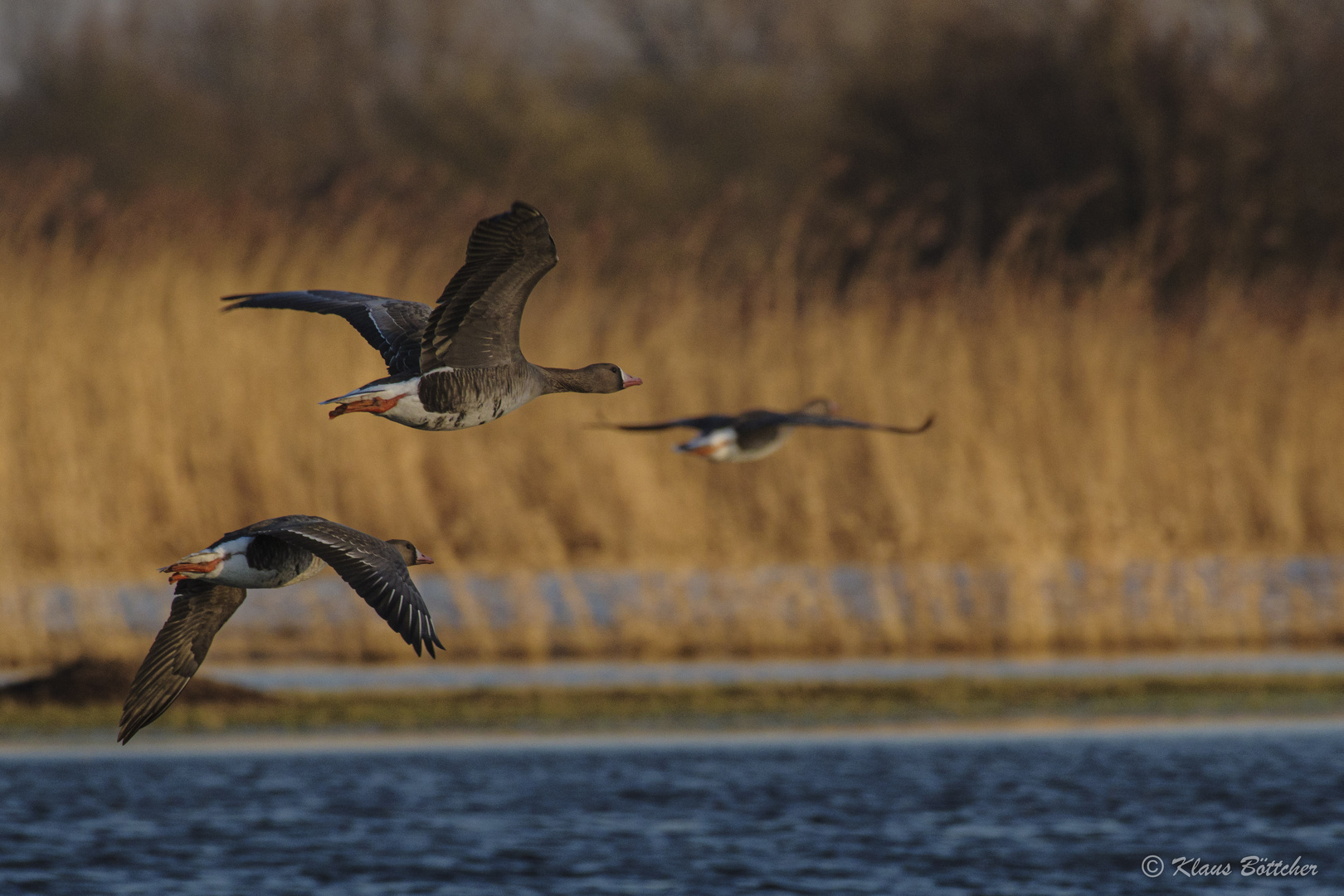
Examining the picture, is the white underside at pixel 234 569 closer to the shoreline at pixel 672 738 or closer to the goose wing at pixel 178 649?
the goose wing at pixel 178 649

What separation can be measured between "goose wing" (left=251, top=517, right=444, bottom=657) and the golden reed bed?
9641mm

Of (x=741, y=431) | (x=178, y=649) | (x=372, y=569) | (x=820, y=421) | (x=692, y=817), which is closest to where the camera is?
(x=372, y=569)

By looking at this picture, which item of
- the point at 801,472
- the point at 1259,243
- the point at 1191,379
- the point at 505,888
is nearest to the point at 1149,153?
the point at 1259,243

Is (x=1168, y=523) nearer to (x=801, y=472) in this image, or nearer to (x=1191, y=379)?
(x=1191, y=379)

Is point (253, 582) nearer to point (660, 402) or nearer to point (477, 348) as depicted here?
point (477, 348)

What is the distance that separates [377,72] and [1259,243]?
31.8 metres

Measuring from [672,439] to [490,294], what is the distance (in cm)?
1198

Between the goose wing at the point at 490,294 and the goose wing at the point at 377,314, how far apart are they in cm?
51

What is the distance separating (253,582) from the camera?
6527mm

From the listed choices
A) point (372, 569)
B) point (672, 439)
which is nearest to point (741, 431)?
point (372, 569)

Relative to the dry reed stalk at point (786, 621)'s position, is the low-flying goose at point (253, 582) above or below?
below

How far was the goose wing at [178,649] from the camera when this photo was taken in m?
6.58

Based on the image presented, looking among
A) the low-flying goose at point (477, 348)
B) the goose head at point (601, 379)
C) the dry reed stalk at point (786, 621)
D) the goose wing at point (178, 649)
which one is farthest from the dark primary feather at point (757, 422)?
the dry reed stalk at point (786, 621)

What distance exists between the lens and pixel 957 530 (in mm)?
17406
